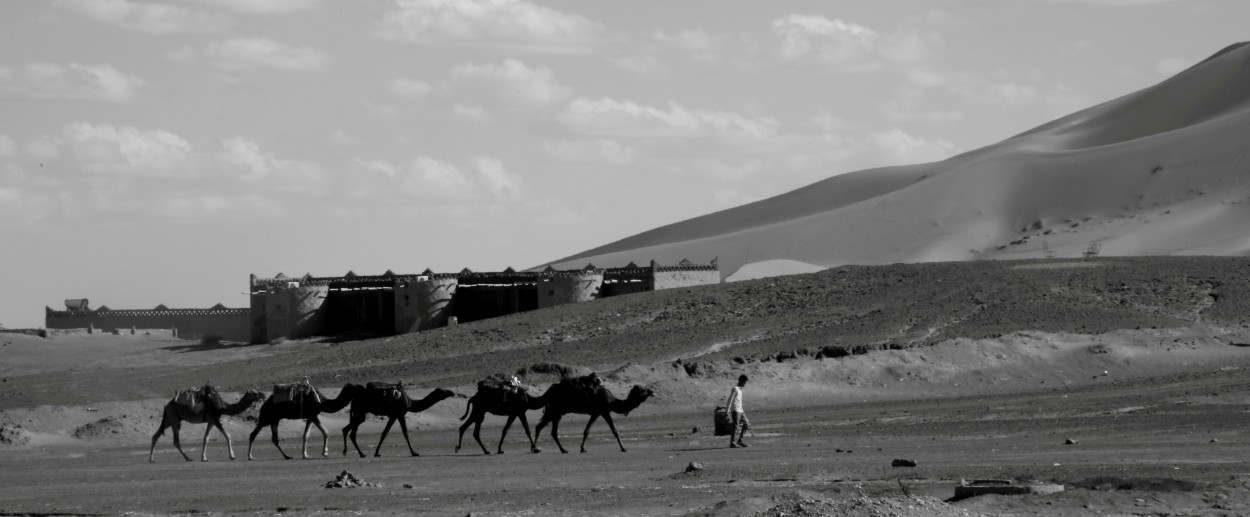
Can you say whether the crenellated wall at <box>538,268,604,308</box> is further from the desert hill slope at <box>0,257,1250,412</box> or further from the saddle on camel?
the saddle on camel

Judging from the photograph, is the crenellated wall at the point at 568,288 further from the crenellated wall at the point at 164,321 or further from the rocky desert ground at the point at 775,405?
the crenellated wall at the point at 164,321

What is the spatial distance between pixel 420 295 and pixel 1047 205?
52.2 meters

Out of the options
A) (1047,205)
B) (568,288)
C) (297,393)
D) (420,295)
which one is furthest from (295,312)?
(1047,205)

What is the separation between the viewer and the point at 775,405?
38000 millimetres

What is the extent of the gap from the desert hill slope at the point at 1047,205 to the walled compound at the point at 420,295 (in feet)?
33.2

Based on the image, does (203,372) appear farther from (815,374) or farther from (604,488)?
(604,488)

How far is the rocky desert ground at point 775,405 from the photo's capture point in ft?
70.2

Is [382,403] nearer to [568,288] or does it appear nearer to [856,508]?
[856,508]

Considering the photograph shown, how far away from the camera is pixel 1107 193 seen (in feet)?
344

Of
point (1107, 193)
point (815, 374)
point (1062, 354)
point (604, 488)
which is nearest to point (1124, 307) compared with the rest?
point (1062, 354)

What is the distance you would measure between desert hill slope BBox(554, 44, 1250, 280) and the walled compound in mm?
10134

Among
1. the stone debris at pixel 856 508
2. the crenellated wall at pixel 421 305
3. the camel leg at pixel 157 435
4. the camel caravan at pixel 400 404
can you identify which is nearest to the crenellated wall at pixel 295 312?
the crenellated wall at pixel 421 305

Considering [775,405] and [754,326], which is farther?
[754,326]

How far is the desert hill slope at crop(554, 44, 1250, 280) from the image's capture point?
90688mm
